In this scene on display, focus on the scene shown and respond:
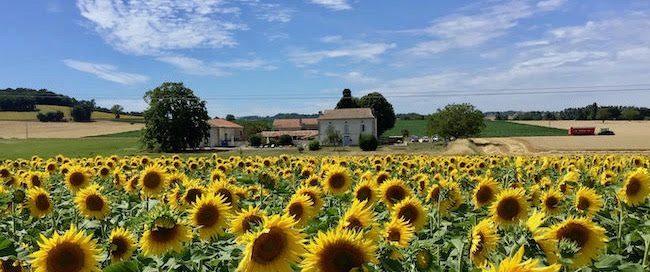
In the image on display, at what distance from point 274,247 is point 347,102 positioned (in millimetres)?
114021

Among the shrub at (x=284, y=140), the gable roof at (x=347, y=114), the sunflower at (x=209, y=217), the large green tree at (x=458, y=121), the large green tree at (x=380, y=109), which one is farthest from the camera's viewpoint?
the large green tree at (x=380, y=109)

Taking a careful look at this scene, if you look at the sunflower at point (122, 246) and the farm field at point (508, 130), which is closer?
the sunflower at point (122, 246)

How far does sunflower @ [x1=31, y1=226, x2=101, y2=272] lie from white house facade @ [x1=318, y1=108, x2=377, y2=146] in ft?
319

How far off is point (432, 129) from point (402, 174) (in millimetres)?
84570

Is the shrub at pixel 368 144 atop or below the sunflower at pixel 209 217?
below

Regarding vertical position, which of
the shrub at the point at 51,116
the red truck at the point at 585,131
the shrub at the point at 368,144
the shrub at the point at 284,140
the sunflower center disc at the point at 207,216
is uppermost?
the sunflower center disc at the point at 207,216

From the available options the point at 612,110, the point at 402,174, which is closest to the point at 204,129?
the point at 402,174

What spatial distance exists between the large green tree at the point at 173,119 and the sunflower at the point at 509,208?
248 ft

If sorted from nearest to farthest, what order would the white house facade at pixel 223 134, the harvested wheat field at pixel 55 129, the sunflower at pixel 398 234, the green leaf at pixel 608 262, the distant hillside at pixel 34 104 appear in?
the green leaf at pixel 608 262 → the sunflower at pixel 398 234 → the harvested wheat field at pixel 55 129 → the white house facade at pixel 223 134 → the distant hillside at pixel 34 104

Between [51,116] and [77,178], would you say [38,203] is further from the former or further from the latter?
[51,116]

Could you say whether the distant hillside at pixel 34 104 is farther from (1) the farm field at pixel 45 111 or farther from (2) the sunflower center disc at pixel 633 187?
(2) the sunflower center disc at pixel 633 187

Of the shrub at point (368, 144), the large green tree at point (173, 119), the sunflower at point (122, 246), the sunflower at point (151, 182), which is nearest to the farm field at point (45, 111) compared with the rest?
the large green tree at point (173, 119)

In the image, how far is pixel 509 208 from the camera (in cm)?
418

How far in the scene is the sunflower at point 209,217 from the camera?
387cm
